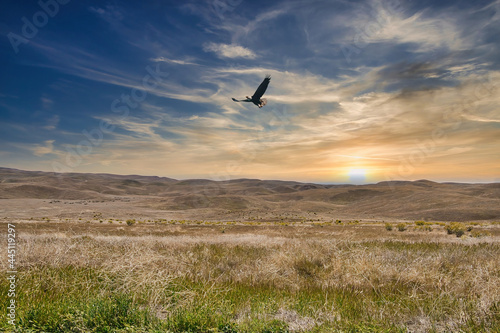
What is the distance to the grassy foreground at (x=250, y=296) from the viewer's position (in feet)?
Result: 12.0

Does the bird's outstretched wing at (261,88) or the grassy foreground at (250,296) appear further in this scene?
the bird's outstretched wing at (261,88)

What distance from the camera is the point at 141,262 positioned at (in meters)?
5.97

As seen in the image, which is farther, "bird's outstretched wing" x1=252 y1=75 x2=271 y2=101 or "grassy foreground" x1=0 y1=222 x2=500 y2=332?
"bird's outstretched wing" x1=252 y1=75 x2=271 y2=101

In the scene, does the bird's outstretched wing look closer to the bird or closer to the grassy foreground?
the bird

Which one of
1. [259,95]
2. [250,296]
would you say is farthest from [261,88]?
[250,296]

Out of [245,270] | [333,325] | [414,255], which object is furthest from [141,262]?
[414,255]

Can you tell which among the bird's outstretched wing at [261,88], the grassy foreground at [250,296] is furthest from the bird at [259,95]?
the grassy foreground at [250,296]

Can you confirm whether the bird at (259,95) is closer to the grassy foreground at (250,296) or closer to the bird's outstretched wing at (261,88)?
the bird's outstretched wing at (261,88)

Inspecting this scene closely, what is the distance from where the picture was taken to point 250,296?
491 centimetres

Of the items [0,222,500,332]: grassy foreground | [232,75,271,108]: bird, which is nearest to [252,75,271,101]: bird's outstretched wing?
[232,75,271,108]: bird

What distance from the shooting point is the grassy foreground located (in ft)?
12.0

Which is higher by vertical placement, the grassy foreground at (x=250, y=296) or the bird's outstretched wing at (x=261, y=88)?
the bird's outstretched wing at (x=261, y=88)

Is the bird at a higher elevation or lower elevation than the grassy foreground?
higher

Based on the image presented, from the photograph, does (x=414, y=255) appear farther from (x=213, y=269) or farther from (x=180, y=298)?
(x=180, y=298)
